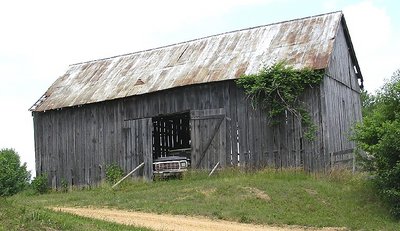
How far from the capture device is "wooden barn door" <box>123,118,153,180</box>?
91.0ft

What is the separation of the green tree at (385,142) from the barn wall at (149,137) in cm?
402

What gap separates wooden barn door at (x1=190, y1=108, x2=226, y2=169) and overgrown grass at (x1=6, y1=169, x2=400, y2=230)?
1.83m

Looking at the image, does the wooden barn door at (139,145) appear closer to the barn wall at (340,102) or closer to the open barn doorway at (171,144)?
the open barn doorway at (171,144)

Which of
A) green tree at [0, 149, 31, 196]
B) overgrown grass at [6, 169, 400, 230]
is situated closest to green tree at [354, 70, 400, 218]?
overgrown grass at [6, 169, 400, 230]

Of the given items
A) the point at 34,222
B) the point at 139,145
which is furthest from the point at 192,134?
the point at 34,222

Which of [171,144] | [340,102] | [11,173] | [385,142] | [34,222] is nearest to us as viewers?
[34,222]

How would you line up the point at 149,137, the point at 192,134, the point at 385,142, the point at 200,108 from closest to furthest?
the point at 385,142 → the point at 200,108 → the point at 192,134 → the point at 149,137

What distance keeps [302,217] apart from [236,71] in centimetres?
1026

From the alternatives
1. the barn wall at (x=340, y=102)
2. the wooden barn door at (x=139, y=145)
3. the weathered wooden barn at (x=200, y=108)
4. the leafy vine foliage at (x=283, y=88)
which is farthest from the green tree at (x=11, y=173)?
the barn wall at (x=340, y=102)

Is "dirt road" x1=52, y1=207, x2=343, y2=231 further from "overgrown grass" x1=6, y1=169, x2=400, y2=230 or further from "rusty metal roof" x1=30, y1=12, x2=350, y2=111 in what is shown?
"rusty metal roof" x1=30, y1=12, x2=350, y2=111

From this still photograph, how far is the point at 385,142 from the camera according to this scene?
59.6 ft

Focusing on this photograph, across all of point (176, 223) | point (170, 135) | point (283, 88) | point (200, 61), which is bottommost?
point (176, 223)

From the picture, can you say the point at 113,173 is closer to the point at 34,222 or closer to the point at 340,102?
the point at 340,102

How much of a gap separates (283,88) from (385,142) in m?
6.57
